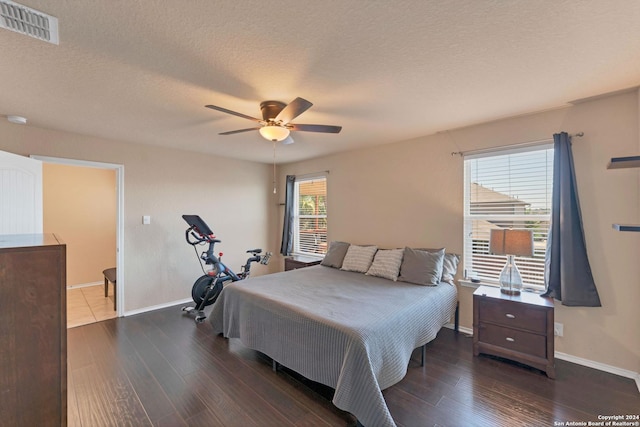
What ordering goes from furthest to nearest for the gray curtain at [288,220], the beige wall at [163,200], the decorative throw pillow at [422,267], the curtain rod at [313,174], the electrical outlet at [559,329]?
1. the gray curtain at [288,220]
2. the curtain rod at [313,174]
3. the beige wall at [163,200]
4. the decorative throw pillow at [422,267]
5. the electrical outlet at [559,329]

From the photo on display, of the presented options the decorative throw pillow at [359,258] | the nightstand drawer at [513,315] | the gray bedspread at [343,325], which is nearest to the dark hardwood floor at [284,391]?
the gray bedspread at [343,325]

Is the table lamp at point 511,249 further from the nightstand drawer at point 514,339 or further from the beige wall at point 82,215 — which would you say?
the beige wall at point 82,215

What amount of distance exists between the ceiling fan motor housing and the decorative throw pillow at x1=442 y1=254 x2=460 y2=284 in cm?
248

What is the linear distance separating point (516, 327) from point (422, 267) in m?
A: 0.96

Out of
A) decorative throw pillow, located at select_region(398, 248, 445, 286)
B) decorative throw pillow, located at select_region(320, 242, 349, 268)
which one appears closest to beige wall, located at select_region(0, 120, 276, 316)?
decorative throw pillow, located at select_region(320, 242, 349, 268)

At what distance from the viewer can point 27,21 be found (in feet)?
4.64

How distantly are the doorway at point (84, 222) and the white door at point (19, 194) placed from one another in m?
1.58

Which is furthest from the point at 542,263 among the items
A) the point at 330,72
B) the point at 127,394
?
the point at 127,394

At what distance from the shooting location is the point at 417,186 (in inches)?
142

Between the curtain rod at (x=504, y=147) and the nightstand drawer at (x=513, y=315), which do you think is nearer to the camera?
the nightstand drawer at (x=513, y=315)

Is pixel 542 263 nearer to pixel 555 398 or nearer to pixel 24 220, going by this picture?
pixel 555 398

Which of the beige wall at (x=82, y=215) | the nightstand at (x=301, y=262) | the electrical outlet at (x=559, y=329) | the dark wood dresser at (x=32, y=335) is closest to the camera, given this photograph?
the dark wood dresser at (x=32, y=335)

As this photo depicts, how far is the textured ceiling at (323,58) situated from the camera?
1.39 m

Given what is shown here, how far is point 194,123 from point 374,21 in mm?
2303
